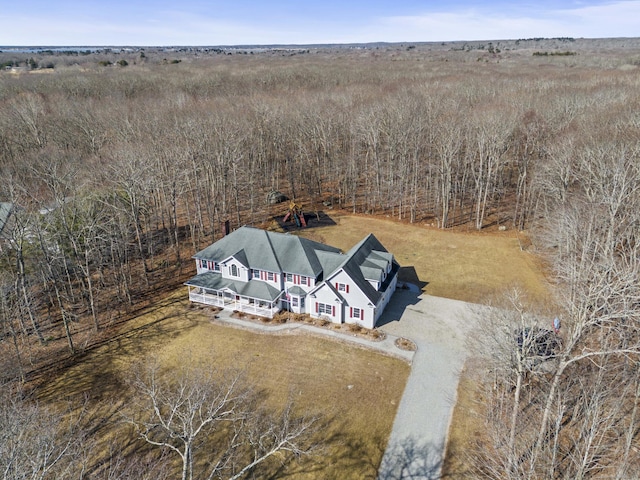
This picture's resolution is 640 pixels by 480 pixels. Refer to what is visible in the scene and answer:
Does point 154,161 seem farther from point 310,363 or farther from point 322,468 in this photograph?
point 322,468

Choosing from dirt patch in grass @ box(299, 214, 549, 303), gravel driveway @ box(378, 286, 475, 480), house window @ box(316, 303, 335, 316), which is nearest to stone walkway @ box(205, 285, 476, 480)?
gravel driveway @ box(378, 286, 475, 480)

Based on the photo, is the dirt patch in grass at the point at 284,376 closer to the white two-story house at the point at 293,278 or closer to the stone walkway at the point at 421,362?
the stone walkway at the point at 421,362

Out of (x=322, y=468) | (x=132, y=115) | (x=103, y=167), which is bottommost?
(x=322, y=468)

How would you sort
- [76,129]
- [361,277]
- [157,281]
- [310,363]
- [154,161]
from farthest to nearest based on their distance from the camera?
[76,129]
[154,161]
[157,281]
[361,277]
[310,363]

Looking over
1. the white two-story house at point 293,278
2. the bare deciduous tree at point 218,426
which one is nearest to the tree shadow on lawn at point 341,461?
the bare deciduous tree at point 218,426

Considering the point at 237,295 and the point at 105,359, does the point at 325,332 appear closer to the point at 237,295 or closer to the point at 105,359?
the point at 237,295

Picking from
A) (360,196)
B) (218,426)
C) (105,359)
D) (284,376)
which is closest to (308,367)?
(284,376)

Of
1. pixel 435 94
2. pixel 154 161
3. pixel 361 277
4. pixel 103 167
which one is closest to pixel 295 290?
pixel 361 277
